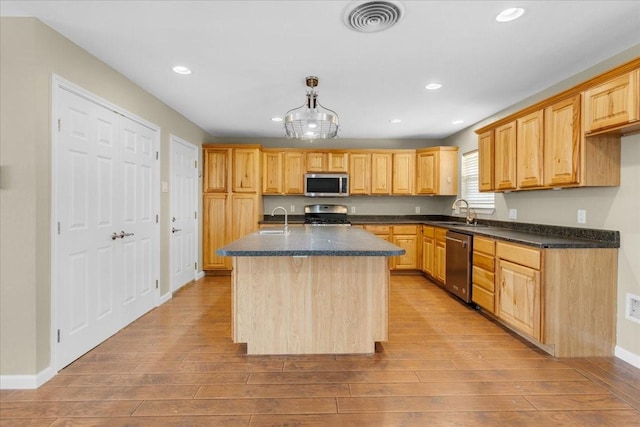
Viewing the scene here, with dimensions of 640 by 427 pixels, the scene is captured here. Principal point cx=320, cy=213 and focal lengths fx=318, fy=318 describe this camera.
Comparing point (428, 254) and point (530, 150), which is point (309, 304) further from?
point (428, 254)

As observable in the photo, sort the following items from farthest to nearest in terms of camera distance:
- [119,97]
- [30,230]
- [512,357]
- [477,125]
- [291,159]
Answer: [291,159], [477,125], [119,97], [512,357], [30,230]

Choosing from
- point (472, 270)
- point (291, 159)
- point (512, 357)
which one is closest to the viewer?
point (512, 357)

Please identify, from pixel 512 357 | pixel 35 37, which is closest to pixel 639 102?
pixel 512 357

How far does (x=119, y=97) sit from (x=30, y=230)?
4.94ft

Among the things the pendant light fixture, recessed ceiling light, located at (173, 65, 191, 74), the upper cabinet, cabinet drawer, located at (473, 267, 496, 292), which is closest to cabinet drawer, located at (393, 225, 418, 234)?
cabinet drawer, located at (473, 267, 496, 292)

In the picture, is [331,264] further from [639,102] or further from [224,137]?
[224,137]

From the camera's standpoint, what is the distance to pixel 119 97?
2988mm

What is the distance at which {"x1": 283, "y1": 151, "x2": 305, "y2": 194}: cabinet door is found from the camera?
5559mm

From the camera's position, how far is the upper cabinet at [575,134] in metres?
2.23

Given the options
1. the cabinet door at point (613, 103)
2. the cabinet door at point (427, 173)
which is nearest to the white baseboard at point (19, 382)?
the cabinet door at point (613, 103)

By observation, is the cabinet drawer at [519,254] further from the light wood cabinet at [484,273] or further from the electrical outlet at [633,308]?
the electrical outlet at [633,308]

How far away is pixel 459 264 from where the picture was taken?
12.8ft

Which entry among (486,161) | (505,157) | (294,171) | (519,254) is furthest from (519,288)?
(294,171)

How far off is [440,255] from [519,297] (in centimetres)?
179
